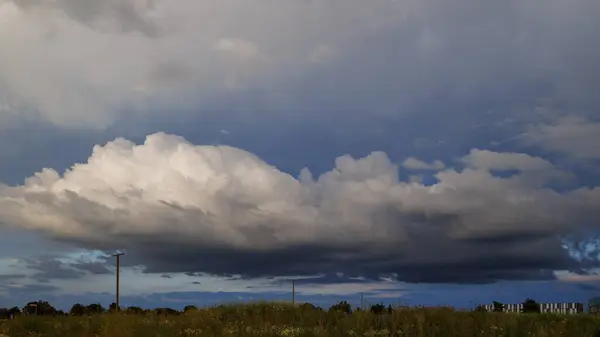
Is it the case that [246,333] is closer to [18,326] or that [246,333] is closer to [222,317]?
[222,317]

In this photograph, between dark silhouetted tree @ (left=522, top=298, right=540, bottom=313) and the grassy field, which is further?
dark silhouetted tree @ (left=522, top=298, right=540, bottom=313)

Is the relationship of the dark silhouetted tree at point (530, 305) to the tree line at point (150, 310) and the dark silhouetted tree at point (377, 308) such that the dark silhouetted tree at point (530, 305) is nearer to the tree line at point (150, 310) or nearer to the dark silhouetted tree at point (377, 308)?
the tree line at point (150, 310)

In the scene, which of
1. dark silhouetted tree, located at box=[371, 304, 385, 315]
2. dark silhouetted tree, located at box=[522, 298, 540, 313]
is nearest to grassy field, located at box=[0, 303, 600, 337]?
dark silhouetted tree, located at box=[371, 304, 385, 315]

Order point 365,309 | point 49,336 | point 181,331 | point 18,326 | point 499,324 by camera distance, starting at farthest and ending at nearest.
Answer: point 18,326 < point 49,336 < point 365,309 < point 181,331 < point 499,324

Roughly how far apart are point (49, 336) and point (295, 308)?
35.2 ft

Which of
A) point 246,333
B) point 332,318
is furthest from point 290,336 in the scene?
point 332,318

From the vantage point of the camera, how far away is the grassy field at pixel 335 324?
59.6 feet

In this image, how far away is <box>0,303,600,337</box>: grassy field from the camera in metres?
18.2

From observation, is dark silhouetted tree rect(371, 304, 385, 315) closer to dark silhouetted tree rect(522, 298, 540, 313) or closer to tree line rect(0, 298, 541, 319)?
tree line rect(0, 298, 541, 319)

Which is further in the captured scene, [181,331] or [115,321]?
[115,321]

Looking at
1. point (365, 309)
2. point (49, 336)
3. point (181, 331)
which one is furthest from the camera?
point (49, 336)

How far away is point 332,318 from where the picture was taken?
21906 mm

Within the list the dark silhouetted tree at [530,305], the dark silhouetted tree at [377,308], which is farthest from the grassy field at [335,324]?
the dark silhouetted tree at [530,305]

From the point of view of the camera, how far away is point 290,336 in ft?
58.7
